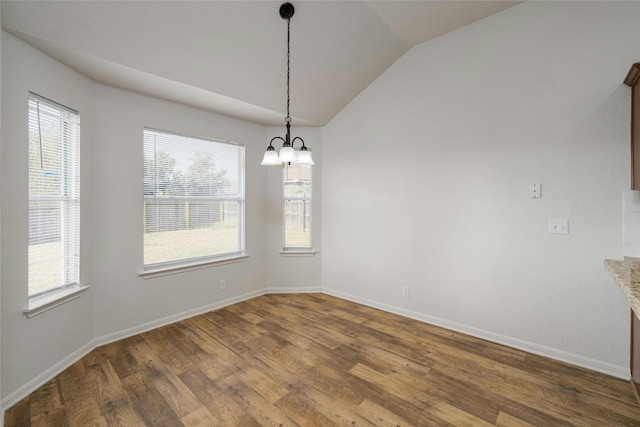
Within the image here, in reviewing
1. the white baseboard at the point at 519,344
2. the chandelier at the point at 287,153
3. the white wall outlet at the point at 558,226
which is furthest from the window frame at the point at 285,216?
the white wall outlet at the point at 558,226

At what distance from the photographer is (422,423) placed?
5.84 ft

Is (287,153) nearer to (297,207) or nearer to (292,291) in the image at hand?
(297,207)

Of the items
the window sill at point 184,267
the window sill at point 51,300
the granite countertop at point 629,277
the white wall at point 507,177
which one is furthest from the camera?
the window sill at point 184,267

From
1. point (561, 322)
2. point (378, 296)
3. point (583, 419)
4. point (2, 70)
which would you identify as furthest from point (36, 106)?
point (561, 322)

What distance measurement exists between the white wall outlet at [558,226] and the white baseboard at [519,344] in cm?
103

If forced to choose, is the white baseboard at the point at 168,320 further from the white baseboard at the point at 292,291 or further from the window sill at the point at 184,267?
the window sill at the point at 184,267

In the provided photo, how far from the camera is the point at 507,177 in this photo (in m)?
2.71

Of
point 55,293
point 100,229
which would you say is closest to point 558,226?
point 100,229

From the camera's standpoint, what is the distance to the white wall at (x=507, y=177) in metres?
2.27

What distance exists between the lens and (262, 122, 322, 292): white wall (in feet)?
13.8

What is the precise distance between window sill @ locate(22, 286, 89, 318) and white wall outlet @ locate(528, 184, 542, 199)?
13.4ft

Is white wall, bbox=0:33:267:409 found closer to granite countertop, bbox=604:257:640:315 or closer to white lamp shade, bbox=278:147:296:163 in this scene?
white lamp shade, bbox=278:147:296:163

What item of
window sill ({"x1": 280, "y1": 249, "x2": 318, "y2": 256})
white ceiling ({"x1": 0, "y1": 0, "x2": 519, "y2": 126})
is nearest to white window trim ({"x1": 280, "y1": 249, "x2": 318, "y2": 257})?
window sill ({"x1": 280, "y1": 249, "x2": 318, "y2": 256})

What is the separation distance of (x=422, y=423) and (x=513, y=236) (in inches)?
72.7
